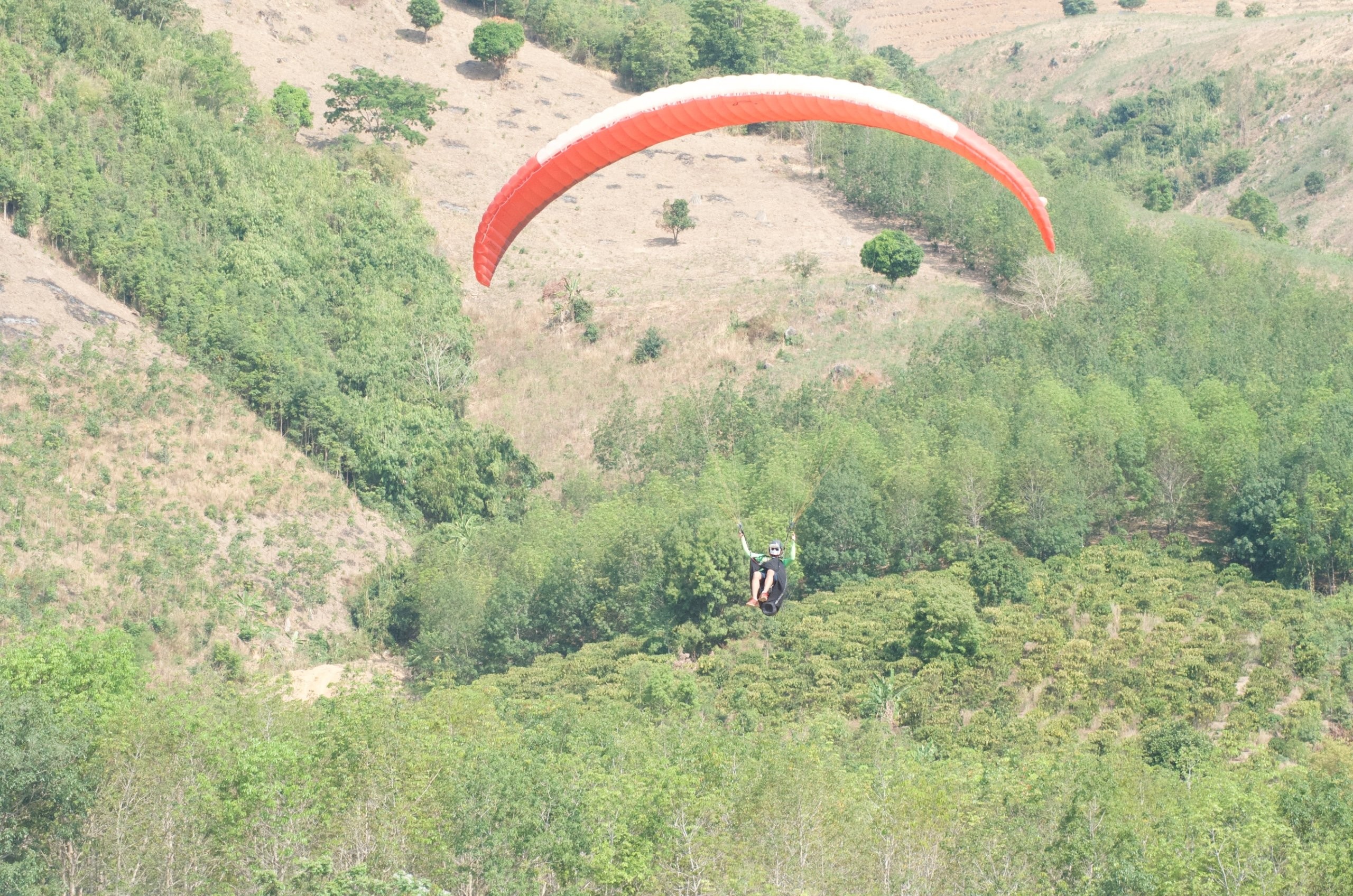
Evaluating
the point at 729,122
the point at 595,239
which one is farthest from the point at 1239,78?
the point at 729,122

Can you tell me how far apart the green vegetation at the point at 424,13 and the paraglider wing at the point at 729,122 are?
82.7 meters

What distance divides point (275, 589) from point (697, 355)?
82.1 ft

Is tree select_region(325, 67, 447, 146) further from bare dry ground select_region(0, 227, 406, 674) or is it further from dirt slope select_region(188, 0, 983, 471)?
bare dry ground select_region(0, 227, 406, 674)

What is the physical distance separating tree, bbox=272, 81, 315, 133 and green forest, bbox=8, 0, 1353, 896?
0.88 metres

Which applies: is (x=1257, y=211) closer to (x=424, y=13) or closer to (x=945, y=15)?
(x=424, y=13)

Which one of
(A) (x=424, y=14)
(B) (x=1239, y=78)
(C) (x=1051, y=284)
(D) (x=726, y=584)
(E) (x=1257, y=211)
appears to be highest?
(B) (x=1239, y=78)

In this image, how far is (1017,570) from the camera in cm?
6328

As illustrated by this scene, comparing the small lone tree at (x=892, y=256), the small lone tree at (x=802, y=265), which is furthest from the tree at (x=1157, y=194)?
the small lone tree at (x=802, y=265)

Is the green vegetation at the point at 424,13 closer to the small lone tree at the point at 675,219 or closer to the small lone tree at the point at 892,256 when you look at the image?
the small lone tree at the point at 675,219

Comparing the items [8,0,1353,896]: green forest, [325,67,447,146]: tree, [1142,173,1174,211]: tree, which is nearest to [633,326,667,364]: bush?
[8,0,1353,896]: green forest

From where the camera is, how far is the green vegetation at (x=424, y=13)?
117m

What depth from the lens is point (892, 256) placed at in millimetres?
90312

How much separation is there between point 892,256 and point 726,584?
100ft

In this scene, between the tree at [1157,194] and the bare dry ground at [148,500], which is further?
the tree at [1157,194]
